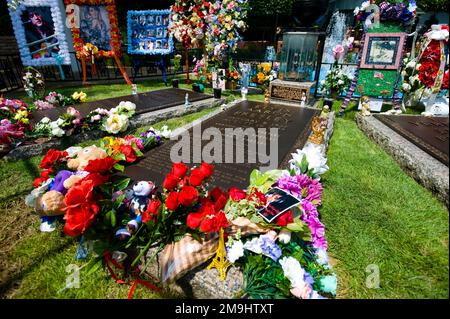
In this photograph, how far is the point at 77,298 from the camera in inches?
73.9

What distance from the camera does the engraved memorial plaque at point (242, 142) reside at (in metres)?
2.84

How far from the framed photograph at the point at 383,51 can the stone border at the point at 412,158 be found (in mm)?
1679

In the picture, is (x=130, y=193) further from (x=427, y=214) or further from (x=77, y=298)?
(x=427, y=214)

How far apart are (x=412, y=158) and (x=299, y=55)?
4682 mm

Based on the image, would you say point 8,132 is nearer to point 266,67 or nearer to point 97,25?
point 266,67

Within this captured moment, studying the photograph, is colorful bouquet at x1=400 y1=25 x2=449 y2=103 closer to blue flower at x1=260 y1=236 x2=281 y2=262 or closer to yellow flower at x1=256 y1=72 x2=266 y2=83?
blue flower at x1=260 y1=236 x2=281 y2=262

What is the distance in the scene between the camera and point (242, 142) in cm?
372

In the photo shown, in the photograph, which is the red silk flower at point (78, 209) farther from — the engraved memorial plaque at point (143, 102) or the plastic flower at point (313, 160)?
the engraved memorial plaque at point (143, 102)

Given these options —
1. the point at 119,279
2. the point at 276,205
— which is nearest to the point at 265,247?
the point at 276,205

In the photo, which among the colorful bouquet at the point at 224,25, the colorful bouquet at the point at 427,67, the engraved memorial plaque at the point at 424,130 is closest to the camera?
the engraved memorial plaque at the point at 424,130

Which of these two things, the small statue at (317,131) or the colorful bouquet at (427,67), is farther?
the colorful bouquet at (427,67)

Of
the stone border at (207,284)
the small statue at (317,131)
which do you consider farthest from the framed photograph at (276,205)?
the small statue at (317,131)

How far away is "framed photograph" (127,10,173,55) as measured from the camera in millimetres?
9172

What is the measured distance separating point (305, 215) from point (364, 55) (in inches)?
216
